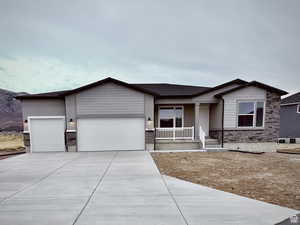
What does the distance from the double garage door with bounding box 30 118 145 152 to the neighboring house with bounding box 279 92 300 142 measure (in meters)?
16.4

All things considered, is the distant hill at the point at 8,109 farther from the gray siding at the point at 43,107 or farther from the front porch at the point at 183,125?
the front porch at the point at 183,125

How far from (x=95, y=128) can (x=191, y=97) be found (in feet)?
22.2

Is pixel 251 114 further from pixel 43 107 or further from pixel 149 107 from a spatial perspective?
pixel 43 107

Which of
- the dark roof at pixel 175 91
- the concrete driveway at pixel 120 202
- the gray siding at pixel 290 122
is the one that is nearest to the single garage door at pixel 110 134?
the dark roof at pixel 175 91

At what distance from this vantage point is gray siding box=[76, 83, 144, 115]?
344 inches

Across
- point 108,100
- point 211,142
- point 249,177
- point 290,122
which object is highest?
point 108,100

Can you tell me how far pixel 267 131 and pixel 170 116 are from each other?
252 inches

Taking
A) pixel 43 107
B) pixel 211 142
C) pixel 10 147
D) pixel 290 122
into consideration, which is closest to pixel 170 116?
Answer: pixel 211 142

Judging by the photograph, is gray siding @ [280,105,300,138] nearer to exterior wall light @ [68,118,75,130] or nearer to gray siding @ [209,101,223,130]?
gray siding @ [209,101,223,130]

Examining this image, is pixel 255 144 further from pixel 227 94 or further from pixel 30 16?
pixel 30 16

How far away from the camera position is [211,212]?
270cm

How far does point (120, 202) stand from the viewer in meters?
3.09

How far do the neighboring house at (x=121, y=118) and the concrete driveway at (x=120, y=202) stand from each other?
4.06 meters

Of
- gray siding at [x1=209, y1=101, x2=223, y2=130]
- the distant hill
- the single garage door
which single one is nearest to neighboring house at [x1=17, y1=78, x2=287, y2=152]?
the single garage door
